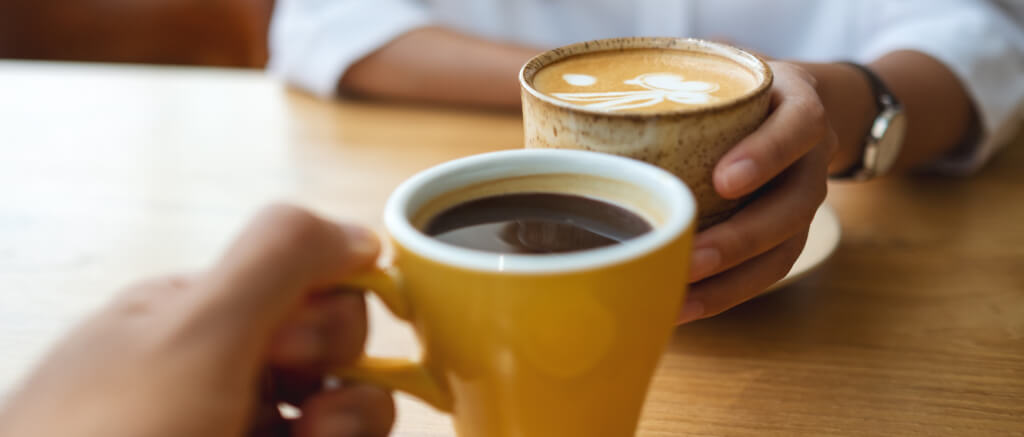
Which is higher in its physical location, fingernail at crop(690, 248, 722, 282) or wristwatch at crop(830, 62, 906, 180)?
fingernail at crop(690, 248, 722, 282)

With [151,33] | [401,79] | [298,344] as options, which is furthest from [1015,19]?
[151,33]

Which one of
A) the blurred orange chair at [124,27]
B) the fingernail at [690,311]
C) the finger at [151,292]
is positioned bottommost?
the blurred orange chair at [124,27]

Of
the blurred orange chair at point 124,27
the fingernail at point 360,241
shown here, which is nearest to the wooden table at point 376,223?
the fingernail at point 360,241

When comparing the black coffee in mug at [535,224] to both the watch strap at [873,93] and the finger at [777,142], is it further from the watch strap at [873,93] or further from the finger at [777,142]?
the watch strap at [873,93]

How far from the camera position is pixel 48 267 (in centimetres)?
77

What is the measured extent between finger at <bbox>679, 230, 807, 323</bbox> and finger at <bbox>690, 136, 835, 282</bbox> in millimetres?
21

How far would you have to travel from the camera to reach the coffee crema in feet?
1.71

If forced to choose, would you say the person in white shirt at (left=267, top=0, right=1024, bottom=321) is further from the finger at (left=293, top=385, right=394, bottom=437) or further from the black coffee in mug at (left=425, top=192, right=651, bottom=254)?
the finger at (left=293, top=385, right=394, bottom=437)

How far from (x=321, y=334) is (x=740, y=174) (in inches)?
9.4

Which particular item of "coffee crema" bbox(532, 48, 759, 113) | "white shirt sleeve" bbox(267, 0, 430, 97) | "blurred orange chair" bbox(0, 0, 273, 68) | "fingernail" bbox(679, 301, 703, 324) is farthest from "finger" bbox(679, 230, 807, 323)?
"blurred orange chair" bbox(0, 0, 273, 68)

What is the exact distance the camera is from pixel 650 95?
534 millimetres

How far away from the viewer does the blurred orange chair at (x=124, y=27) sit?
1.83 m

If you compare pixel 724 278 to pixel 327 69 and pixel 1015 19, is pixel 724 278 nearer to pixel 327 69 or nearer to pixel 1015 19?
pixel 327 69

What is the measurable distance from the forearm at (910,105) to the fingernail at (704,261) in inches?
14.5
